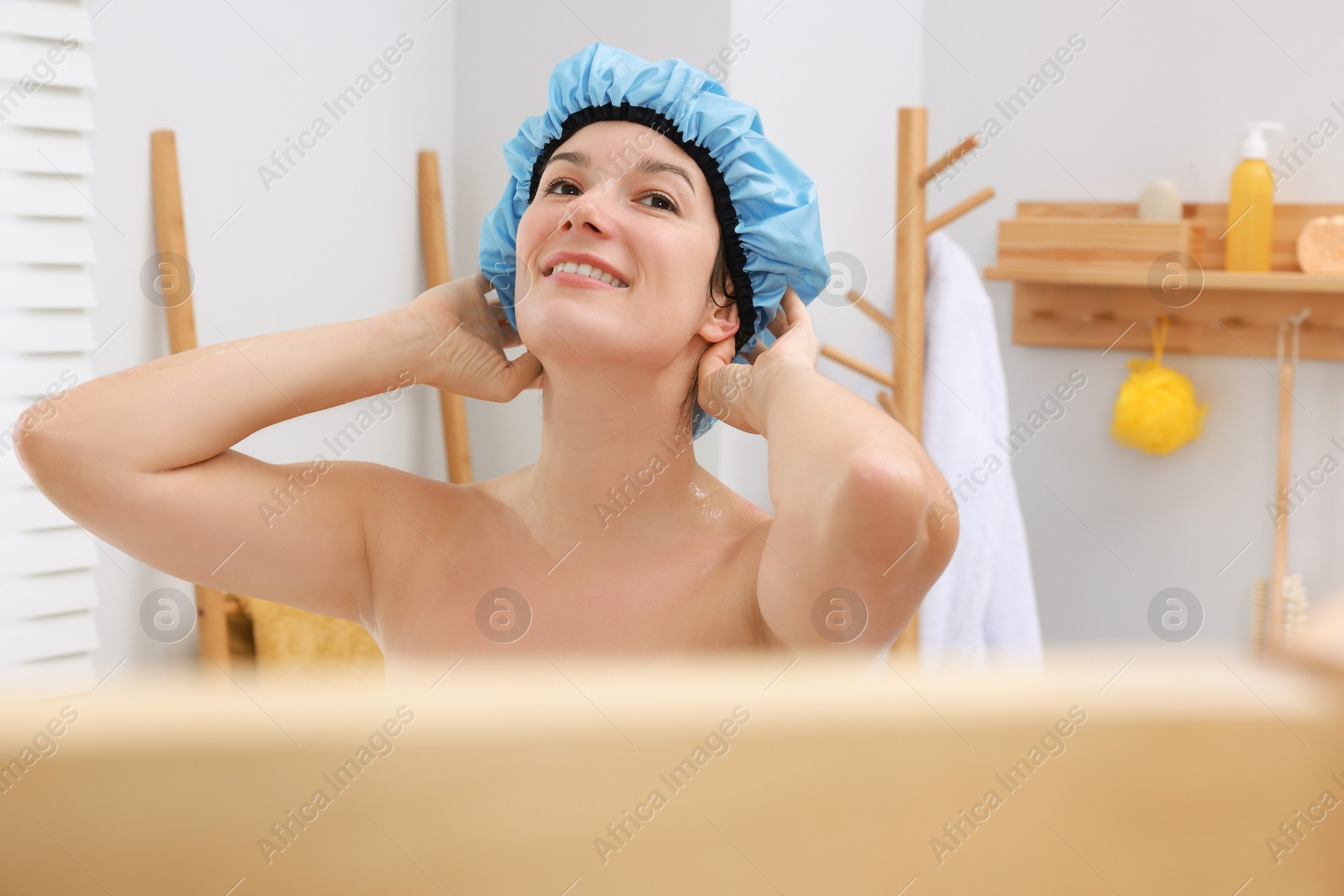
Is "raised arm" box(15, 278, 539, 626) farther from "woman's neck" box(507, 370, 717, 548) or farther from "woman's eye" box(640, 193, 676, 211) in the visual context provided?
"woman's eye" box(640, 193, 676, 211)

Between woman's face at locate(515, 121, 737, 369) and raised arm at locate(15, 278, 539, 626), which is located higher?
woman's face at locate(515, 121, 737, 369)

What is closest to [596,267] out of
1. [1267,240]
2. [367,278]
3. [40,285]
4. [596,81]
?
[596,81]

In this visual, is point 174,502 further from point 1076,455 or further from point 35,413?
point 1076,455

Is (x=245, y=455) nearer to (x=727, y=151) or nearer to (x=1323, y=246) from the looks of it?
(x=727, y=151)

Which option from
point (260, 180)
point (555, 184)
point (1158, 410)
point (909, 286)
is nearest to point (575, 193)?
point (555, 184)

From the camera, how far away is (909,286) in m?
1.60

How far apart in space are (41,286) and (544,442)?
2.70 ft

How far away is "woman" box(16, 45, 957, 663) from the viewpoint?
868 millimetres

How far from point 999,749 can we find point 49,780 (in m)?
0.13

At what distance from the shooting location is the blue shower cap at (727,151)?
95cm

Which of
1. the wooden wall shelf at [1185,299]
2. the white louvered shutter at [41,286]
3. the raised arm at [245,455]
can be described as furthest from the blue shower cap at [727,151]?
the wooden wall shelf at [1185,299]

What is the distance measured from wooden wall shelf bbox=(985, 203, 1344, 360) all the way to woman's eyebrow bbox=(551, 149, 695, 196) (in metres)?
1.17

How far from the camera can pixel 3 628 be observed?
4.62 feet

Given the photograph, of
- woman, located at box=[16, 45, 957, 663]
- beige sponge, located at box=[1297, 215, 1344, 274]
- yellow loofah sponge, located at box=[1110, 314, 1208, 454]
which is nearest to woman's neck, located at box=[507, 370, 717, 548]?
woman, located at box=[16, 45, 957, 663]
